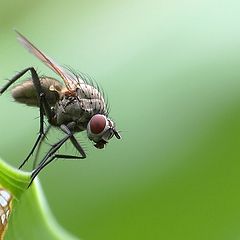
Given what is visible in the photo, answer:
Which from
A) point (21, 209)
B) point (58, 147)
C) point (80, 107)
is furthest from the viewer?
point (80, 107)

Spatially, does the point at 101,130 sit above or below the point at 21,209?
below

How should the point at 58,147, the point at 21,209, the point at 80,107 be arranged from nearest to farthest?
the point at 21,209 → the point at 58,147 → the point at 80,107

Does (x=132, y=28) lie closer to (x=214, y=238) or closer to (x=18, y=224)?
(x=214, y=238)

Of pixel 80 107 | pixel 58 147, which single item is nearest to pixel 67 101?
pixel 80 107

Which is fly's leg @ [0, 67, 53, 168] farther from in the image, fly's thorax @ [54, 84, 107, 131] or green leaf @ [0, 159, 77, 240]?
green leaf @ [0, 159, 77, 240]

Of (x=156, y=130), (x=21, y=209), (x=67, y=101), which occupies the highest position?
(x=21, y=209)

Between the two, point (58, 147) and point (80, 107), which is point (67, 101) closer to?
point (80, 107)

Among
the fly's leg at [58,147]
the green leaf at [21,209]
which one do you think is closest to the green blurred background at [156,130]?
the fly's leg at [58,147]
